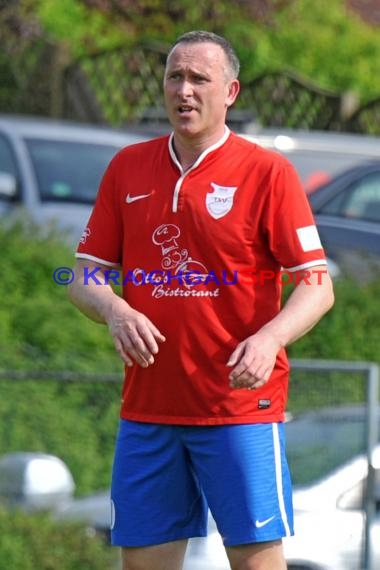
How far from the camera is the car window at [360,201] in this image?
11703 mm

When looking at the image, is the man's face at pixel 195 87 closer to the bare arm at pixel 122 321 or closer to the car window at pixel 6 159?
the bare arm at pixel 122 321

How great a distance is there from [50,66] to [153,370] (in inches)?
503

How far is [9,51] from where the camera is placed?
1742cm

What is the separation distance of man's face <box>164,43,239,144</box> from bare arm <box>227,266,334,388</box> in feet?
1.84

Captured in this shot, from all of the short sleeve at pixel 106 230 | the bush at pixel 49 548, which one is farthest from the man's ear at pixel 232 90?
the bush at pixel 49 548

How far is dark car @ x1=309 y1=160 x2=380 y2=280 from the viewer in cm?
1130

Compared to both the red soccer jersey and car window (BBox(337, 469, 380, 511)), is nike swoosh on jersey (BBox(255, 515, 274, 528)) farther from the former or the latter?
car window (BBox(337, 469, 380, 511))

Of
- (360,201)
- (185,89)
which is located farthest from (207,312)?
(360,201)

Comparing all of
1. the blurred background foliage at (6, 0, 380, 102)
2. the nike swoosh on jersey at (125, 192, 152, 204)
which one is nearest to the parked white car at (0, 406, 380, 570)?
the nike swoosh on jersey at (125, 192, 152, 204)

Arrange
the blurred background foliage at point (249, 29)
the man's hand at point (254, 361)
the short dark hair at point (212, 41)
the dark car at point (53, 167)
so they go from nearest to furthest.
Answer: the man's hand at point (254, 361) < the short dark hair at point (212, 41) < the dark car at point (53, 167) < the blurred background foliage at point (249, 29)

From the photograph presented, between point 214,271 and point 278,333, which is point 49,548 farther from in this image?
point 278,333

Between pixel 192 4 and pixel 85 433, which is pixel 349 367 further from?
pixel 192 4

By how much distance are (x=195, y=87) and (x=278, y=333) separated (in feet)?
2.57

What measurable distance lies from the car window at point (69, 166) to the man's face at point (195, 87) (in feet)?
21.2
